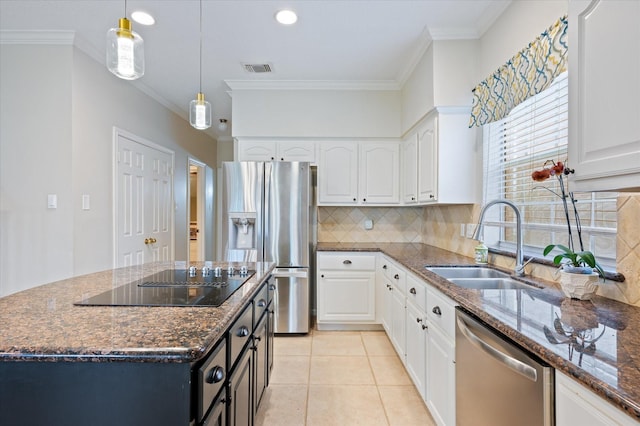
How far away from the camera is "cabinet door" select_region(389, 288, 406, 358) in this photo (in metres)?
2.41

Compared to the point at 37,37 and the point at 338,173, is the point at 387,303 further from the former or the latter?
the point at 37,37

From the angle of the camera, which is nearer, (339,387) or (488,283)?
(488,283)

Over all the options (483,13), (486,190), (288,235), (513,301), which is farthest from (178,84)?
(513,301)

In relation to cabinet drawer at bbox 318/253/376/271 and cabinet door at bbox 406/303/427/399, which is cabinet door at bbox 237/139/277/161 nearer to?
cabinet drawer at bbox 318/253/376/271

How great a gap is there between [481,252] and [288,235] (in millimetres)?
1677

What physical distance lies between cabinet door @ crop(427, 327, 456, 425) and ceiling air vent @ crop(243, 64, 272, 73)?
8.73 ft

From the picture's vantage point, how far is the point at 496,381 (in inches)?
44.4

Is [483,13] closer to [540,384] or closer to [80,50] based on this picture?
[540,384]

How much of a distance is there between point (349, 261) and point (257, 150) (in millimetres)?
1539

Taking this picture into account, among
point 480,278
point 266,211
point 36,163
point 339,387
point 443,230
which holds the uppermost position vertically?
point 36,163

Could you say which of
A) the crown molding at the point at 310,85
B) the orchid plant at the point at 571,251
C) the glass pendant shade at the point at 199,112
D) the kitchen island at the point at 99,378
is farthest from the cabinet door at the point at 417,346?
the crown molding at the point at 310,85

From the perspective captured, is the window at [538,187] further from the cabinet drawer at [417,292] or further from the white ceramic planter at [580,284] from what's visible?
the cabinet drawer at [417,292]

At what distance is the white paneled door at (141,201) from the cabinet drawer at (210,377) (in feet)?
8.73

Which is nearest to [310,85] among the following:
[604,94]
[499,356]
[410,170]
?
[410,170]
